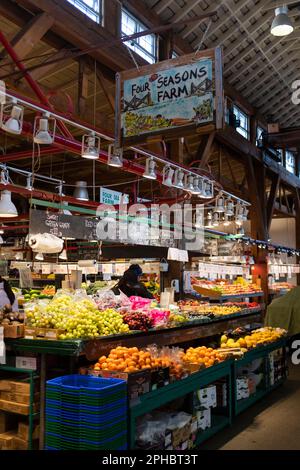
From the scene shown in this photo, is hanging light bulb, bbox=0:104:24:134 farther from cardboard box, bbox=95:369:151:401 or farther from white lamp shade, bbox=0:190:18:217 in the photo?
cardboard box, bbox=95:369:151:401

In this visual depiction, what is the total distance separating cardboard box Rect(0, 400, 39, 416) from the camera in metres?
4.07

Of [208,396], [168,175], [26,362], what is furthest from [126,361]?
[168,175]

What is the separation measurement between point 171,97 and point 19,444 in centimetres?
365

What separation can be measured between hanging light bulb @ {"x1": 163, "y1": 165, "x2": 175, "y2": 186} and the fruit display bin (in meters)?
2.73

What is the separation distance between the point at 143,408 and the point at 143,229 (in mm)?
5218

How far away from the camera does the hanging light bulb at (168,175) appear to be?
272 inches

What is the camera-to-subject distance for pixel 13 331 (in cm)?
439

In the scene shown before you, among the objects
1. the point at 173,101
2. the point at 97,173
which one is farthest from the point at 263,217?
the point at 173,101

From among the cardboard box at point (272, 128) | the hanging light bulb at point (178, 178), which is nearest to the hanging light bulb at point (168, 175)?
the hanging light bulb at point (178, 178)

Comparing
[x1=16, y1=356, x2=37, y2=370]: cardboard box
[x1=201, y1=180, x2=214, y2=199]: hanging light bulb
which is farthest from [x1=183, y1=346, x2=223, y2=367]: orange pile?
[x1=201, y1=180, x2=214, y2=199]: hanging light bulb

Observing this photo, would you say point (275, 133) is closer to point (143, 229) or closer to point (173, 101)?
point (143, 229)

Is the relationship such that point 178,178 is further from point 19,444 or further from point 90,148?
point 19,444

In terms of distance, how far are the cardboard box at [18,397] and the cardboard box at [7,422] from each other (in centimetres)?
18

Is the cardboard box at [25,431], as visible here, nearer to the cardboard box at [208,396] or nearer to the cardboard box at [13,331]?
the cardboard box at [13,331]
